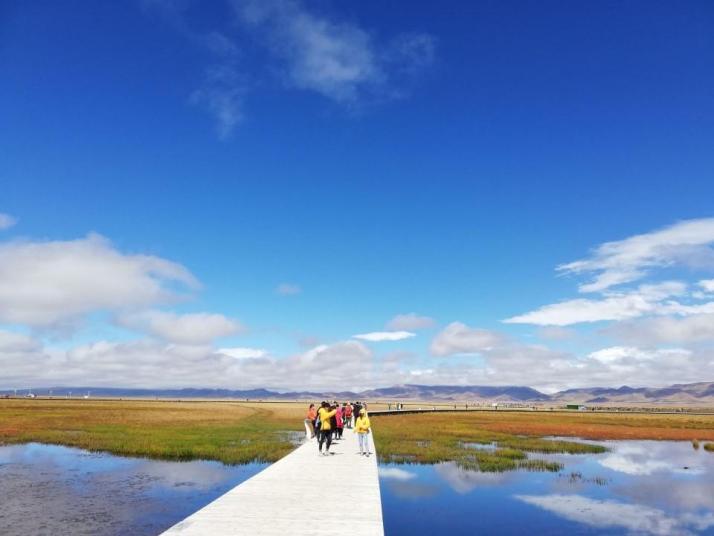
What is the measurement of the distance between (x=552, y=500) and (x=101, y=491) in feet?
56.1

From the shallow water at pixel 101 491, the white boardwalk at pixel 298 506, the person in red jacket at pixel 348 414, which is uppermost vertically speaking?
the person in red jacket at pixel 348 414

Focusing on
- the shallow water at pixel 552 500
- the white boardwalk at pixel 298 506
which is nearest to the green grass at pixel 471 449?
the shallow water at pixel 552 500

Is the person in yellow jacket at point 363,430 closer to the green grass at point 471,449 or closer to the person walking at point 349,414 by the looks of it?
the green grass at point 471,449

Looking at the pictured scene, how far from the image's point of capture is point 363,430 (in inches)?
957

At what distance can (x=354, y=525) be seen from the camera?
12.2 m

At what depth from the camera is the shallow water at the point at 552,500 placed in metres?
17.6

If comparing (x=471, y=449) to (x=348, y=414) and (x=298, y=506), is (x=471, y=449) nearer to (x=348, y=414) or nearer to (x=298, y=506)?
(x=348, y=414)

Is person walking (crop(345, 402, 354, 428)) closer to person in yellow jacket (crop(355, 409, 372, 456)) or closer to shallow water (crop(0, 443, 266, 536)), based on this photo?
shallow water (crop(0, 443, 266, 536))

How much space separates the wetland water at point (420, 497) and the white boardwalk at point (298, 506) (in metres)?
0.93

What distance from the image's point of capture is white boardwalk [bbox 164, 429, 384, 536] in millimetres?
11727

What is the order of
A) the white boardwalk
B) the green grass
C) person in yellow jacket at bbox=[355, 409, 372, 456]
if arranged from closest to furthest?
the white boardwalk → person in yellow jacket at bbox=[355, 409, 372, 456] → the green grass

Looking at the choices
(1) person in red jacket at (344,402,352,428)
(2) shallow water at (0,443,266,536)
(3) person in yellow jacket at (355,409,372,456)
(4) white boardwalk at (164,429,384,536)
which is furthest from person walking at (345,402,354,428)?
(4) white boardwalk at (164,429,384,536)

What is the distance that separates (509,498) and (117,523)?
1420cm

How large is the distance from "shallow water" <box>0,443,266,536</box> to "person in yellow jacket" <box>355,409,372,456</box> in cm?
524
